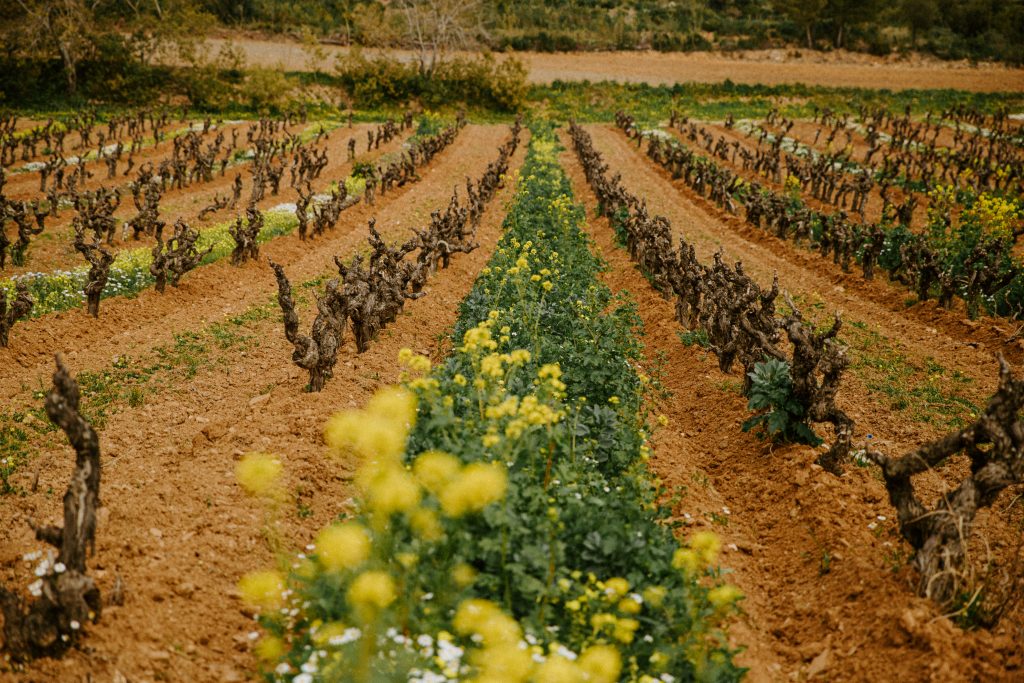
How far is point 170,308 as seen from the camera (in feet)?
42.7

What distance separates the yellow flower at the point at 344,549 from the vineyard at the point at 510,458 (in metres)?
0.03

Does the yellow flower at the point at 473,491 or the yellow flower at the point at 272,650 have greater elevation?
the yellow flower at the point at 473,491

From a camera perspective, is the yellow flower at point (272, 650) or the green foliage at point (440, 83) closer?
the yellow flower at point (272, 650)

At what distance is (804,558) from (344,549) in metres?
4.54

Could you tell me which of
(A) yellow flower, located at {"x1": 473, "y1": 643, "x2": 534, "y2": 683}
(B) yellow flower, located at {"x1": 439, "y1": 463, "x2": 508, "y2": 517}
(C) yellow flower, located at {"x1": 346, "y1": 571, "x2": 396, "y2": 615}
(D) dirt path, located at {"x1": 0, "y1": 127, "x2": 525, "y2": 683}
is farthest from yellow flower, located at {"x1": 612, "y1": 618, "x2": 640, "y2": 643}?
(D) dirt path, located at {"x1": 0, "y1": 127, "x2": 525, "y2": 683}

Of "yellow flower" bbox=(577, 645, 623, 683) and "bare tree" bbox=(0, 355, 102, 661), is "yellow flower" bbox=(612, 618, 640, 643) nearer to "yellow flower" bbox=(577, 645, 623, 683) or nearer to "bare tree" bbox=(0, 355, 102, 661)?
"yellow flower" bbox=(577, 645, 623, 683)

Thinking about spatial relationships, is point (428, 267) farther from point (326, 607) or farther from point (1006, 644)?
point (1006, 644)

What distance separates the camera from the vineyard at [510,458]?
15.5ft

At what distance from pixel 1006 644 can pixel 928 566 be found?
2.29ft

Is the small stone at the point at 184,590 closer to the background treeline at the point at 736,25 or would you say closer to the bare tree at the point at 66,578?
the bare tree at the point at 66,578

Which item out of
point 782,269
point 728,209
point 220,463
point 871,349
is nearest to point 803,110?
point 728,209

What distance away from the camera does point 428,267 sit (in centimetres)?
1438

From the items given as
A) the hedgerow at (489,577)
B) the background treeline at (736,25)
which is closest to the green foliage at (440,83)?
the background treeline at (736,25)

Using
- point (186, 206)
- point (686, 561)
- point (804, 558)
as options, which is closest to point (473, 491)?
point (686, 561)
